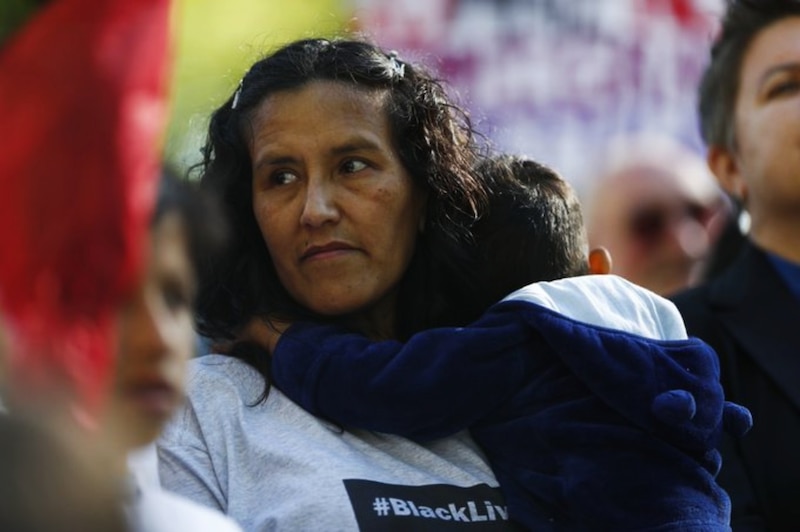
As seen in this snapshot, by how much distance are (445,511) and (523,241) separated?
55 centimetres

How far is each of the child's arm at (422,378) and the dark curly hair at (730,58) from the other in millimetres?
1437

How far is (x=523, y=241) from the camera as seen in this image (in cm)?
265

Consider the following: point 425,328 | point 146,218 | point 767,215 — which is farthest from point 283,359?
point 767,215

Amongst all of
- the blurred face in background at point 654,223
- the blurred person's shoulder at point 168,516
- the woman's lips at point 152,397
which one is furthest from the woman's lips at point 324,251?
the blurred face in background at point 654,223

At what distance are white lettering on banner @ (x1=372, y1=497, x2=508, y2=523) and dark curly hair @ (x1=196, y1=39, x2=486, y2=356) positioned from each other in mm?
451

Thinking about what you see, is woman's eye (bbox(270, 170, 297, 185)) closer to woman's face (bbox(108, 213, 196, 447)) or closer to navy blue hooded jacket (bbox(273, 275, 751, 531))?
navy blue hooded jacket (bbox(273, 275, 751, 531))

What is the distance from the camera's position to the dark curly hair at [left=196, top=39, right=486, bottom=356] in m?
2.64

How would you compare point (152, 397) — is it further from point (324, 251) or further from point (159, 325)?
point (324, 251)

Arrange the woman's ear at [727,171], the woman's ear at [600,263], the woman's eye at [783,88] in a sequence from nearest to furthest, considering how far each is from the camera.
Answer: the woman's ear at [600,263], the woman's eye at [783,88], the woman's ear at [727,171]

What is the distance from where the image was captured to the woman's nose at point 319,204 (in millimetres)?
2520

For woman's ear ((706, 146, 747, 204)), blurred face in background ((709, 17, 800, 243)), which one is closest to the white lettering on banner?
blurred face in background ((709, 17, 800, 243))

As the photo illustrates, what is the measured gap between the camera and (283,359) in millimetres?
2443

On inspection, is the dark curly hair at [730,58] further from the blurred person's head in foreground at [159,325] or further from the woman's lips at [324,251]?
the blurred person's head in foreground at [159,325]

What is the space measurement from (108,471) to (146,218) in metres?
0.24
